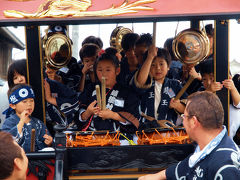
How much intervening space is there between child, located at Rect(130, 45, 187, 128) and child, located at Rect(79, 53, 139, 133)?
13 cm

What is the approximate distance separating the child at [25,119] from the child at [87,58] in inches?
27.5

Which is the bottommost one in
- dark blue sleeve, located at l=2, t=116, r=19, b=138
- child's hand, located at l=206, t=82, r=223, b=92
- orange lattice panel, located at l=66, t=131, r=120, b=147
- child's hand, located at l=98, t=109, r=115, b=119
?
orange lattice panel, located at l=66, t=131, r=120, b=147

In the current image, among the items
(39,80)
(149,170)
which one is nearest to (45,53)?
(39,80)

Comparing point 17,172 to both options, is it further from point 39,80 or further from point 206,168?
point 39,80

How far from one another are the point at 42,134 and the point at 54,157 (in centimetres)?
62

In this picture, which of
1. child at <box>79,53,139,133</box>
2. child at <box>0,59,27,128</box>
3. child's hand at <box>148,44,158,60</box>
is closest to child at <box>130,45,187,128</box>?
child's hand at <box>148,44,158,60</box>

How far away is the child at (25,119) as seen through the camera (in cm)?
327

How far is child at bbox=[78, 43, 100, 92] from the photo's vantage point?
392cm

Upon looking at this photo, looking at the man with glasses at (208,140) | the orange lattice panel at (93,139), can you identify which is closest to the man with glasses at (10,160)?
the man with glasses at (208,140)

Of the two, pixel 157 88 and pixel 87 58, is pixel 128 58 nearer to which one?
pixel 87 58

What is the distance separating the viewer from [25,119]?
334cm

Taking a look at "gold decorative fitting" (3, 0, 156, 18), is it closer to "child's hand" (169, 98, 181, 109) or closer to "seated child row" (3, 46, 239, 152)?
"seated child row" (3, 46, 239, 152)

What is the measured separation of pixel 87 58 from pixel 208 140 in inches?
78.9

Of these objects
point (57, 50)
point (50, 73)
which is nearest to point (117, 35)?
point (57, 50)
